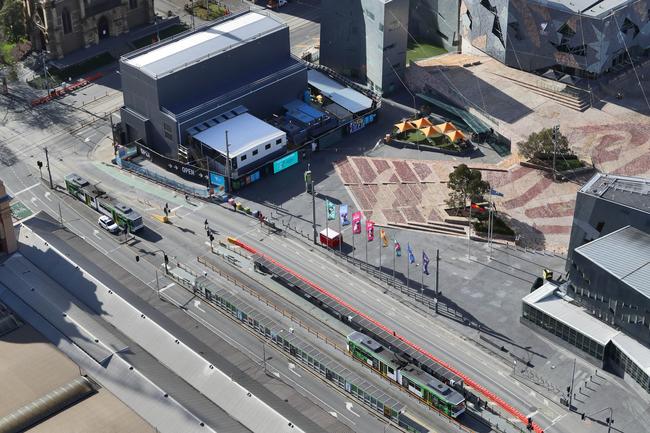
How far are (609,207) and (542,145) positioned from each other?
107ft

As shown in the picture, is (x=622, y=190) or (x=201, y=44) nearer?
(x=622, y=190)

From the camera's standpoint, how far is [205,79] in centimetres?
18575

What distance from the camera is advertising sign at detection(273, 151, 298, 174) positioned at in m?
182

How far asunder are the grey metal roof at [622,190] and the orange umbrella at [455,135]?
130 feet

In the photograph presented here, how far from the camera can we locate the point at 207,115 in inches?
7264

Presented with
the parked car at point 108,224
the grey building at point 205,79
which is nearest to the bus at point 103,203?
the parked car at point 108,224

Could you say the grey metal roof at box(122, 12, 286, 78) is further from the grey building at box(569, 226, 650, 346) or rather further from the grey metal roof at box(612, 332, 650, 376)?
the grey metal roof at box(612, 332, 650, 376)

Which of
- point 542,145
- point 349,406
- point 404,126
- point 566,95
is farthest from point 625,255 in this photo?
point 566,95

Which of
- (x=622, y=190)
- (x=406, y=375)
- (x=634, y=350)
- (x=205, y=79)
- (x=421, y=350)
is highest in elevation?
(x=205, y=79)

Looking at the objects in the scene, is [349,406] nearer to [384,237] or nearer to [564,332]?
[564,332]

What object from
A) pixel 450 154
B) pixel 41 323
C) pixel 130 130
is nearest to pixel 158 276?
pixel 41 323

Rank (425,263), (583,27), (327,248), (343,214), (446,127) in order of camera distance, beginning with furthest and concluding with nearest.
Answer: (583,27) → (446,127) → (327,248) → (343,214) → (425,263)

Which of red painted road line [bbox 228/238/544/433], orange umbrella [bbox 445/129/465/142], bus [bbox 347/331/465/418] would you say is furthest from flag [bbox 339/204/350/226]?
Result: orange umbrella [bbox 445/129/465/142]

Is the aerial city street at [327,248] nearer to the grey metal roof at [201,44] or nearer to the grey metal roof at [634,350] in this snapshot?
the grey metal roof at [634,350]
